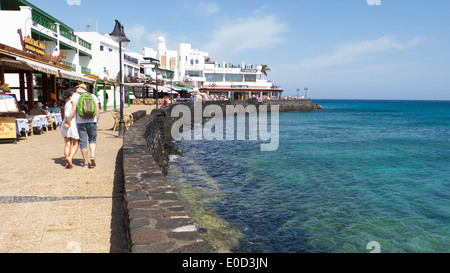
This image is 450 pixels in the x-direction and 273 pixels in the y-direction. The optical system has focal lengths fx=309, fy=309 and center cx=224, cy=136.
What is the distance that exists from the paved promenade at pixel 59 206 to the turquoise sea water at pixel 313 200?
7.33 feet

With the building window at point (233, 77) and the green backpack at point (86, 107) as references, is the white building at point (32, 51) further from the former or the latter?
the building window at point (233, 77)

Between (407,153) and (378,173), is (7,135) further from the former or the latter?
(407,153)

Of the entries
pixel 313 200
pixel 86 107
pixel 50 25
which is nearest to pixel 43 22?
pixel 50 25

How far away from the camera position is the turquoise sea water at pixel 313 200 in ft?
20.3

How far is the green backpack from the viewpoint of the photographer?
6008mm

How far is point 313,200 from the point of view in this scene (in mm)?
8516

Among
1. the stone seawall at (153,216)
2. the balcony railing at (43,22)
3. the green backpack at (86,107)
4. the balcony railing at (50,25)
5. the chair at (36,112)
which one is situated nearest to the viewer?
the stone seawall at (153,216)

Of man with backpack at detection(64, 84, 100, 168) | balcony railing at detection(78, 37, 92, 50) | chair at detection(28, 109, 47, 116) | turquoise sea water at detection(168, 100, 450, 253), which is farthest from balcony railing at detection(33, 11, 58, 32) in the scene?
man with backpack at detection(64, 84, 100, 168)

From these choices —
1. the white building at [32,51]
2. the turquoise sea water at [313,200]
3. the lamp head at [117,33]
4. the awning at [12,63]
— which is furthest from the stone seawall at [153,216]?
the white building at [32,51]

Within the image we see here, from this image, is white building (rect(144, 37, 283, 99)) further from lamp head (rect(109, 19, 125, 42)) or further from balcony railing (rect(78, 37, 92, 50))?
lamp head (rect(109, 19, 125, 42))

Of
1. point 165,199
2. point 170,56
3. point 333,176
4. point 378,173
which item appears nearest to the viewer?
point 165,199
